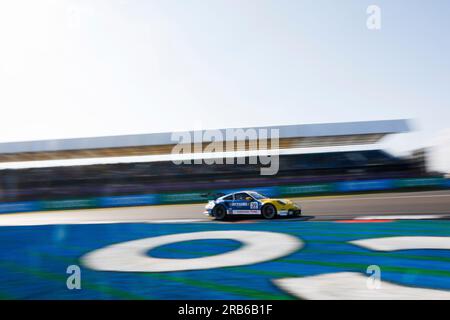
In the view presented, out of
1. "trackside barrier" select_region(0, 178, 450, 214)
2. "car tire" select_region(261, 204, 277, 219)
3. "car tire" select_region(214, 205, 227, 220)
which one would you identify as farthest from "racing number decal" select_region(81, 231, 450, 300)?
"trackside barrier" select_region(0, 178, 450, 214)

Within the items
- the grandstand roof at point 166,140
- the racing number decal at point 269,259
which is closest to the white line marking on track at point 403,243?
the racing number decal at point 269,259

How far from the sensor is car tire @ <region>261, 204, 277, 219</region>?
9117 millimetres

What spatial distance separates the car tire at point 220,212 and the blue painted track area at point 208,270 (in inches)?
143

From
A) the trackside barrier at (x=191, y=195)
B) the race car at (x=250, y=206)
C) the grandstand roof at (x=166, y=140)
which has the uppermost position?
the grandstand roof at (x=166, y=140)

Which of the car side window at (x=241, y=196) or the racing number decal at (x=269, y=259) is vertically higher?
the car side window at (x=241, y=196)

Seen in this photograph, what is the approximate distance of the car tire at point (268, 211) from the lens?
912 centimetres

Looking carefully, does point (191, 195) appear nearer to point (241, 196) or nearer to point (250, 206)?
point (241, 196)

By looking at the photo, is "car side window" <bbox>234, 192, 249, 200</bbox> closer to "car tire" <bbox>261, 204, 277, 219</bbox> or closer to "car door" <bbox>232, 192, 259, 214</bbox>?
"car door" <bbox>232, 192, 259, 214</bbox>

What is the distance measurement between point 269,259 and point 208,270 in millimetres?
818

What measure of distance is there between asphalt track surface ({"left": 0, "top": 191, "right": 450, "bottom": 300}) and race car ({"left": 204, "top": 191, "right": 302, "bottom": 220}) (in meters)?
2.56

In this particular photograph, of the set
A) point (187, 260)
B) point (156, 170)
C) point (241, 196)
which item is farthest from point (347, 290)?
point (156, 170)

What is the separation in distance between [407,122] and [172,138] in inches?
420

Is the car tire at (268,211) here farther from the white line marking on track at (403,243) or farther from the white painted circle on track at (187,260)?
the white line marking on track at (403,243)
